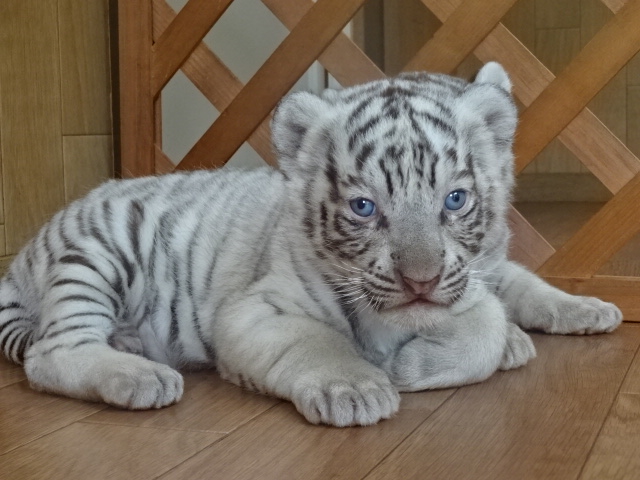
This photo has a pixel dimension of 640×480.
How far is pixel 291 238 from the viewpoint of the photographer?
1766 millimetres

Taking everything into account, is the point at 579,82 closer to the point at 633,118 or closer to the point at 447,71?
the point at 447,71

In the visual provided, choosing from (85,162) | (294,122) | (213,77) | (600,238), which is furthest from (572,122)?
(85,162)

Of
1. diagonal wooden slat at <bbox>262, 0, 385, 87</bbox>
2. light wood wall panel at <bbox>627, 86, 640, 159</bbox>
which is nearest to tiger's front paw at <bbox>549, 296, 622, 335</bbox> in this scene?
diagonal wooden slat at <bbox>262, 0, 385, 87</bbox>

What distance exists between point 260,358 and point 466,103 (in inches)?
23.8

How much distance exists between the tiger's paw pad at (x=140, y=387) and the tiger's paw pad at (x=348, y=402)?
253 mm

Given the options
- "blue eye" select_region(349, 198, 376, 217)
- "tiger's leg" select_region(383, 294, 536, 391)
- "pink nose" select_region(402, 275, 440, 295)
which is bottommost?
"tiger's leg" select_region(383, 294, 536, 391)

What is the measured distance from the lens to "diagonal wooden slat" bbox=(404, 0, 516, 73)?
2.27m

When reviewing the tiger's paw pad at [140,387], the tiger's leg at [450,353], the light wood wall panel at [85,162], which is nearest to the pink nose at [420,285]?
the tiger's leg at [450,353]

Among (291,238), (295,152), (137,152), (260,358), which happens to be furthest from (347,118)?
(137,152)

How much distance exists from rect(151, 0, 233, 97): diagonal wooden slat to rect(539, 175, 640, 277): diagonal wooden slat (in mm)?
1132

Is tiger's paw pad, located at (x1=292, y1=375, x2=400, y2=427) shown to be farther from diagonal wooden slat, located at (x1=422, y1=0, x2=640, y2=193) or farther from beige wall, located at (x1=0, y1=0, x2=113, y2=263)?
beige wall, located at (x1=0, y1=0, x2=113, y2=263)

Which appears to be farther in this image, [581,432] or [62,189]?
[62,189]

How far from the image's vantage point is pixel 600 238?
7.48 feet

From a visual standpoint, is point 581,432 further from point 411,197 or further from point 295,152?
point 295,152
